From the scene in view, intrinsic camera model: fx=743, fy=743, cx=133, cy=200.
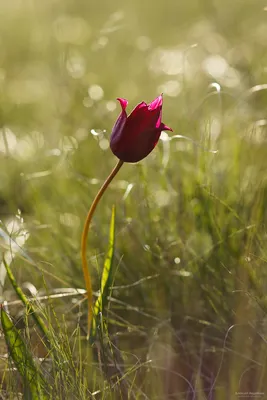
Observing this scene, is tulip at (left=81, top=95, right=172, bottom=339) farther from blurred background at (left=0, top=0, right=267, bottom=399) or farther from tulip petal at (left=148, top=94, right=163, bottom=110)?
blurred background at (left=0, top=0, right=267, bottom=399)

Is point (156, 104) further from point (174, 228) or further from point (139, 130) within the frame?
point (174, 228)

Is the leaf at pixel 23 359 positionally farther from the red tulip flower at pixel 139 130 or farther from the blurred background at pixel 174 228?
the red tulip flower at pixel 139 130

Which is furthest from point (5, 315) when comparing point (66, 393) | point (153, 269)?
point (153, 269)

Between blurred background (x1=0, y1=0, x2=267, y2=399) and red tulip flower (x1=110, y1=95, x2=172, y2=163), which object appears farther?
blurred background (x1=0, y1=0, x2=267, y2=399)

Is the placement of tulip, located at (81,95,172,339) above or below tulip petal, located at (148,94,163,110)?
below

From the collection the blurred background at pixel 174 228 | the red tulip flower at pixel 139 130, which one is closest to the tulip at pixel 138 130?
the red tulip flower at pixel 139 130

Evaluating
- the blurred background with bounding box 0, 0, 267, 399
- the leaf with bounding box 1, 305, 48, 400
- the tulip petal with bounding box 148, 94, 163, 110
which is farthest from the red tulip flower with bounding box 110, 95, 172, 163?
the leaf with bounding box 1, 305, 48, 400
